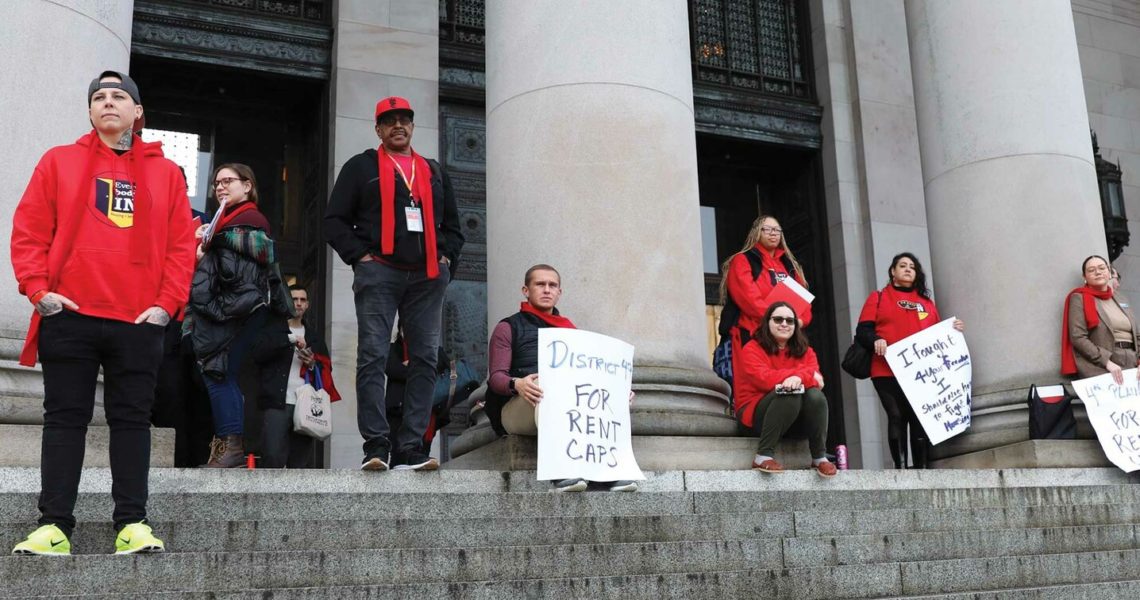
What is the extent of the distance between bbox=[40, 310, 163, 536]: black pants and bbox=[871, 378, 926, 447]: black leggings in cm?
671

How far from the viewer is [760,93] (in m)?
16.3

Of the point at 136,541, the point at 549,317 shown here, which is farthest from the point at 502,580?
the point at 549,317

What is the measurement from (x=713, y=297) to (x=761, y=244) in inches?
247

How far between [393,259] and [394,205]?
1.12 ft

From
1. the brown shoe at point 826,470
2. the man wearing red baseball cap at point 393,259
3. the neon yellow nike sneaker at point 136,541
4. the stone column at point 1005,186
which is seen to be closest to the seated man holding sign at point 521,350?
the man wearing red baseball cap at point 393,259

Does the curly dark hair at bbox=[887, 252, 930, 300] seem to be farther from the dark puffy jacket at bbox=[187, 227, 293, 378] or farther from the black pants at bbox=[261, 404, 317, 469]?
the dark puffy jacket at bbox=[187, 227, 293, 378]

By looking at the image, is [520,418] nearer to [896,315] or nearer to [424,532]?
[424,532]

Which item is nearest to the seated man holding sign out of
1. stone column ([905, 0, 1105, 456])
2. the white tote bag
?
the white tote bag

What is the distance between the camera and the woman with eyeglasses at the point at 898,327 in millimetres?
10281

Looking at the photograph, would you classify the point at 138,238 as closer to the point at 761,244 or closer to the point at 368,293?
the point at 368,293

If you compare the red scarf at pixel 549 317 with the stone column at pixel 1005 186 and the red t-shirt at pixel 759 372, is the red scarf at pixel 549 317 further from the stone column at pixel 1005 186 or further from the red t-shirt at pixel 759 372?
the stone column at pixel 1005 186

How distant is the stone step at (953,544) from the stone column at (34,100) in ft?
12.8

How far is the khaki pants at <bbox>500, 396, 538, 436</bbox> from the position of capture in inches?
291

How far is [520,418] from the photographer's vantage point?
7.43 meters
